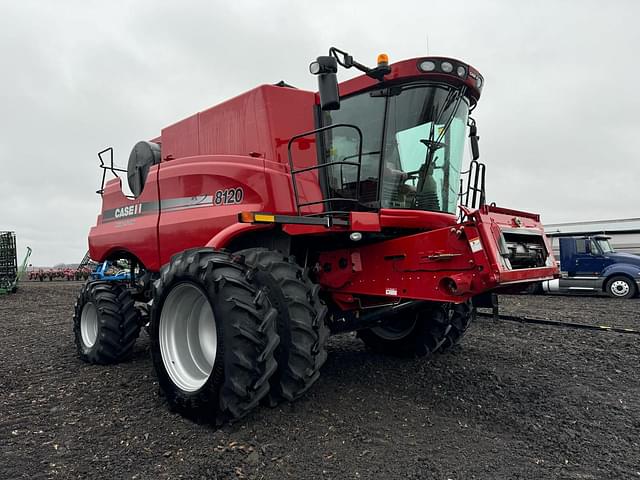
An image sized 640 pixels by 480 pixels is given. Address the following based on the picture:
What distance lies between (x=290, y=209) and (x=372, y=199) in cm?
72

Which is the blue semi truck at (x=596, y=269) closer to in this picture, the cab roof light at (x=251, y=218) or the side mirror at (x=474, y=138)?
the side mirror at (x=474, y=138)

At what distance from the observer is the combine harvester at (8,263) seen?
18.4m

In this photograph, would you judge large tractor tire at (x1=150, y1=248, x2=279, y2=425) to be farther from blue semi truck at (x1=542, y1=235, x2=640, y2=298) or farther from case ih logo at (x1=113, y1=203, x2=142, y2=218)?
blue semi truck at (x1=542, y1=235, x2=640, y2=298)

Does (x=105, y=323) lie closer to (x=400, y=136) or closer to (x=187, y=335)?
(x=187, y=335)

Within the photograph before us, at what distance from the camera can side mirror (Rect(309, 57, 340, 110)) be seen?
129 inches

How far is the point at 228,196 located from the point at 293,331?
163cm

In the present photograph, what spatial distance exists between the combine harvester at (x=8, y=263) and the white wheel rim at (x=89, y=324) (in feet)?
50.0

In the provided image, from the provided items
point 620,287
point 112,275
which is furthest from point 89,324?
point 620,287

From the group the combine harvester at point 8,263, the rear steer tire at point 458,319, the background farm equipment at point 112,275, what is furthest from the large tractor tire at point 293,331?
the combine harvester at point 8,263

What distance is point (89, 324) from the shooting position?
5859mm

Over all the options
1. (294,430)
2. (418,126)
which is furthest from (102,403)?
(418,126)

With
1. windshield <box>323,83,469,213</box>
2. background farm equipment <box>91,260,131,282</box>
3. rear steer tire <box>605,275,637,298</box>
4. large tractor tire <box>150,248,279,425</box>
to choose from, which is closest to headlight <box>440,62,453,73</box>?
windshield <box>323,83,469,213</box>

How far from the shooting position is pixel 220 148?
4.82m

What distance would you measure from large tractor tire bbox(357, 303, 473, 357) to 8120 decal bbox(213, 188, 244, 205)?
206cm
